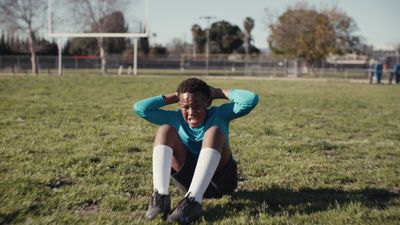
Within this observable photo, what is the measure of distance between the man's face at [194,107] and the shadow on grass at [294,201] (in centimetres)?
61

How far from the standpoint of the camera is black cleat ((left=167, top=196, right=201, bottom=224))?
2.88m

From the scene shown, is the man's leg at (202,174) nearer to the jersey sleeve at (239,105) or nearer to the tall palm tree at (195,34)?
the jersey sleeve at (239,105)

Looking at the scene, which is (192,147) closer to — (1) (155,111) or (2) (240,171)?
(1) (155,111)

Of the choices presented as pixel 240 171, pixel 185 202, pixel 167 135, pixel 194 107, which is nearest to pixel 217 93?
pixel 194 107

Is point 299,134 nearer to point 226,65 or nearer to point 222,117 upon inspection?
point 222,117

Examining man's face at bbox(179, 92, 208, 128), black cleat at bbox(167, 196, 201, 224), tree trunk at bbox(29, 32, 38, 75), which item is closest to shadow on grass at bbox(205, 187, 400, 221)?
black cleat at bbox(167, 196, 201, 224)

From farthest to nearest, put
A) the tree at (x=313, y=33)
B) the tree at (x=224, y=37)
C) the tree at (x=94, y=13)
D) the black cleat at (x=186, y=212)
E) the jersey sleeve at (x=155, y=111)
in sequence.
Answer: the tree at (x=224, y=37) < the tree at (x=313, y=33) < the tree at (x=94, y=13) < the jersey sleeve at (x=155, y=111) < the black cleat at (x=186, y=212)

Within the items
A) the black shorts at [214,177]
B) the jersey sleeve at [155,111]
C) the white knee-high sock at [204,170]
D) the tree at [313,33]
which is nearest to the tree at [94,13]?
the tree at [313,33]

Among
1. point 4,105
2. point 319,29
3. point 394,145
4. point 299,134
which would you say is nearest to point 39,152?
point 299,134

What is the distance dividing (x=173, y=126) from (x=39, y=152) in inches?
92.6

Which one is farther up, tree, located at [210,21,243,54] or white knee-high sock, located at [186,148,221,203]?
tree, located at [210,21,243,54]

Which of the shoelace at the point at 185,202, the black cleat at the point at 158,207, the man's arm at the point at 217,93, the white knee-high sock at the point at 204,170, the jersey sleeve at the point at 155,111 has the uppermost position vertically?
the man's arm at the point at 217,93

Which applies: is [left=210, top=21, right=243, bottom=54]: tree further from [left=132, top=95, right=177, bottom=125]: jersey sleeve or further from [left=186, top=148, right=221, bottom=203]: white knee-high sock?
[left=186, top=148, right=221, bottom=203]: white knee-high sock

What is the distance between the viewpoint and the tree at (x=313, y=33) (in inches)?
1651
